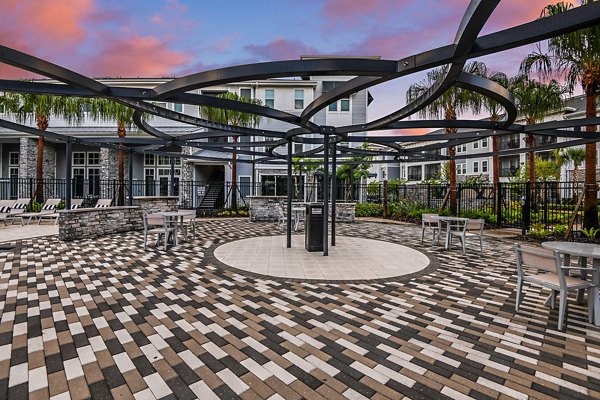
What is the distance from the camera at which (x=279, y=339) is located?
3.21 meters

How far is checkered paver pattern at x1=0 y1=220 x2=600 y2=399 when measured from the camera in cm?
244

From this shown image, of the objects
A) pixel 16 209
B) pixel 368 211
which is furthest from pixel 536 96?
pixel 16 209

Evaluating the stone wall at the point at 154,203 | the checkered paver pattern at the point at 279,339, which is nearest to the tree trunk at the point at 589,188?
the checkered paver pattern at the point at 279,339

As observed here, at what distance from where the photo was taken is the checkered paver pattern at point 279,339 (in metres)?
2.44

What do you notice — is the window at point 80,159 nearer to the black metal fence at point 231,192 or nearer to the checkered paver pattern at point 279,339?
the black metal fence at point 231,192

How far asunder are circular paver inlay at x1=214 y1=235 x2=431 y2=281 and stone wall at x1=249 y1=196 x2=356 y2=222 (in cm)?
571

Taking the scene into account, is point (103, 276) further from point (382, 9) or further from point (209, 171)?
point (209, 171)

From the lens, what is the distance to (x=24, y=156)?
66.0ft

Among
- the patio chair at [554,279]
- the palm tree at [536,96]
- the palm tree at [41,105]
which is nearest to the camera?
the patio chair at [554,279]

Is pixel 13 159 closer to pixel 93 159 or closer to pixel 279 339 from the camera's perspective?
pixel 93 159

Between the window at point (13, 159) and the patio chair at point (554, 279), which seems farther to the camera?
the window at point (13, 159)

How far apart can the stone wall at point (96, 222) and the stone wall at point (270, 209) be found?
5.30m

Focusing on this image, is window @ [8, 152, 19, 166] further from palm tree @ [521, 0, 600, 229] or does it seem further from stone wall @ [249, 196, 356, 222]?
palm tree @ [521, 0, 600, 229]

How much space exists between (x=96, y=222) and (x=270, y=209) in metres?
7.57
